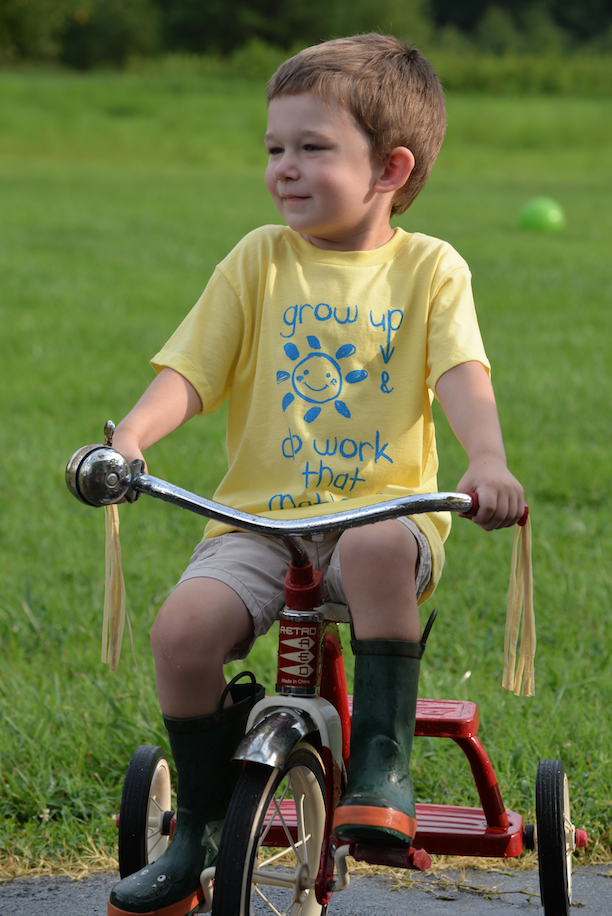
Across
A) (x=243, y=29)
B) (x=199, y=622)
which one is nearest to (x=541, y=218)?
(x=199, y=622)

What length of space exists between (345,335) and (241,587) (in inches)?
19.9

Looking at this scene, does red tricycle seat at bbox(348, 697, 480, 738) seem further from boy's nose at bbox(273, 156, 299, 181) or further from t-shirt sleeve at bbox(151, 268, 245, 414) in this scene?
boy's nose at bbox(273, 156, 299, 181)

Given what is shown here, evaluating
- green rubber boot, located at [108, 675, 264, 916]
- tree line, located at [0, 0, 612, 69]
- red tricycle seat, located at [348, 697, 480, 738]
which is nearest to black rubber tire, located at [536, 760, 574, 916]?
red tricycle seat, located at [348, 697, 480, 738]

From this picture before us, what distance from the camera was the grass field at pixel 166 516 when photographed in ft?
8.52

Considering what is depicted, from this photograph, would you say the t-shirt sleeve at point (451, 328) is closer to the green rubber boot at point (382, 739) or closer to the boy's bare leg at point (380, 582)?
the boy's bare leg at point (380, 582)

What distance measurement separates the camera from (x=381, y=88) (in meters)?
1.96

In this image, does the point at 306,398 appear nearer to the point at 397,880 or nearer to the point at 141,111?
the point at 397,880

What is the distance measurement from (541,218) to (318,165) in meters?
13.1

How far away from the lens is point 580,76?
36906mm

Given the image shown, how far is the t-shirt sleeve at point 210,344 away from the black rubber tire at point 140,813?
2.22ft

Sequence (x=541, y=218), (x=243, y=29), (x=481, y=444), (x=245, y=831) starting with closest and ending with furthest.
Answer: (x=245, y=831)
(x=481, y=444)
(x=541, y=218)
(x=243, y=29)

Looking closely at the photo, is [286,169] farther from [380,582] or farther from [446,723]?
[446,723]

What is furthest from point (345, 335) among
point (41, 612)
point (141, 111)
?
point (141, 111)

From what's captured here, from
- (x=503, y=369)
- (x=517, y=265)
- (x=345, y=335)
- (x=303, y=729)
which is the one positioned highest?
(x=517, y=265)
